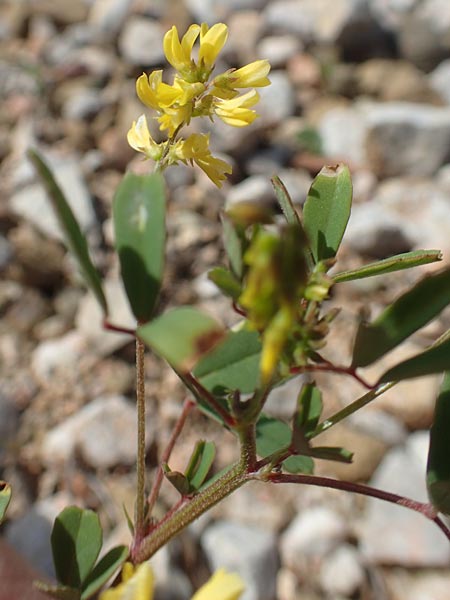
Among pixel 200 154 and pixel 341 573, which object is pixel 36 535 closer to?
pixel 341 573

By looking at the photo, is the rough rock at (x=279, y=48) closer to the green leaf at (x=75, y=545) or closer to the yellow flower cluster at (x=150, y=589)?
the green leaf at (x=75, y=545)

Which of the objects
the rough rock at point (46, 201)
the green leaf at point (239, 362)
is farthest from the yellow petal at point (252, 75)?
the rough rock at point (46, 201)

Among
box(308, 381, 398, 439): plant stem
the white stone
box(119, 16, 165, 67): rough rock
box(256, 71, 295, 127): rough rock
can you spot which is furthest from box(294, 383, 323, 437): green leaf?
box(119, 16, 165, 67): rough rock

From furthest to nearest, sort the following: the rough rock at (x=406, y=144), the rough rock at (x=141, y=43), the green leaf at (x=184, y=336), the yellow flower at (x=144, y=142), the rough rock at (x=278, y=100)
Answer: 1. the rough rock at (x=141, y=43)
2. the rough rock at (x=278, y=100)
3. the rough rock at (x=406, y=144)
4. the yellow flower at (x=144, y=142)
5. the green leaf at (x=184, y=336)

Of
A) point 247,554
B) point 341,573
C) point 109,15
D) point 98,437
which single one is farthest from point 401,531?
point 109,15

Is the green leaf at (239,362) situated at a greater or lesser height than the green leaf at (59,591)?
greater

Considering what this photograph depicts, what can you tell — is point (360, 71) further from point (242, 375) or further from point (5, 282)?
point (242, 375)
